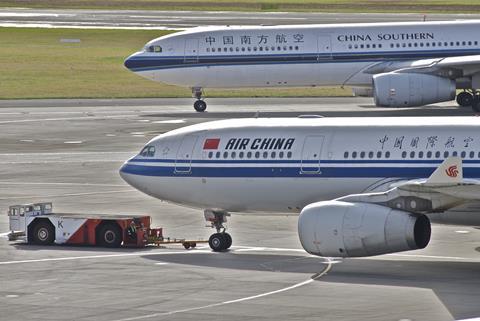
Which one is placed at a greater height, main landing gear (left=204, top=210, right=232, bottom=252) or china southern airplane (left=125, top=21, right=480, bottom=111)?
china southern airplane (left=125, top=21, right=480, bottom=111)

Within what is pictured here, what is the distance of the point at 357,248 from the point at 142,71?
4956 centimetres

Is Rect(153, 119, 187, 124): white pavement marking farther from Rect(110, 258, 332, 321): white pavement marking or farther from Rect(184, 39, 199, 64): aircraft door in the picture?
Rect(110, 258, 332, 321): white pavement marking

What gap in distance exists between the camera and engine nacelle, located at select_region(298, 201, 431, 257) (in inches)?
1394

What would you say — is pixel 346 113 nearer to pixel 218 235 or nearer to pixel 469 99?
pixel 469 99

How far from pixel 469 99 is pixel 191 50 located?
16.6 m

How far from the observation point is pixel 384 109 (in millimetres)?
82438

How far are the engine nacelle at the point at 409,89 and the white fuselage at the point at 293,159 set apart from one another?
112 ft

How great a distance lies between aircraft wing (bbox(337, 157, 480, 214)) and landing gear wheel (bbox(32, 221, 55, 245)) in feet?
34.1

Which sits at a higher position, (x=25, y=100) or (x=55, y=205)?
(x=25, y=100)

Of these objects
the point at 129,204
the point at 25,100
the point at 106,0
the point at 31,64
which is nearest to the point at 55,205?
the point at 129,204

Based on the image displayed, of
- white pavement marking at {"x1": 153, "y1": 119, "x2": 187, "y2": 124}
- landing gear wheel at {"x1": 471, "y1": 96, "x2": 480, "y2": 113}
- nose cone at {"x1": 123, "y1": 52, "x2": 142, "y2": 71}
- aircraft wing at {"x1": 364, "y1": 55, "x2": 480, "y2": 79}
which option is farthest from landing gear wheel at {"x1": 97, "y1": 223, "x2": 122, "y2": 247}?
nose cone at {"x1": 123, "y1": 52, "x2": 142, "y2": 71}

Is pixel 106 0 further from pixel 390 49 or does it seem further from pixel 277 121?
pixel 277 121

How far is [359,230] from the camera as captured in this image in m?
35.7

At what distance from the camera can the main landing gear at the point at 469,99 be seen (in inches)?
3125
